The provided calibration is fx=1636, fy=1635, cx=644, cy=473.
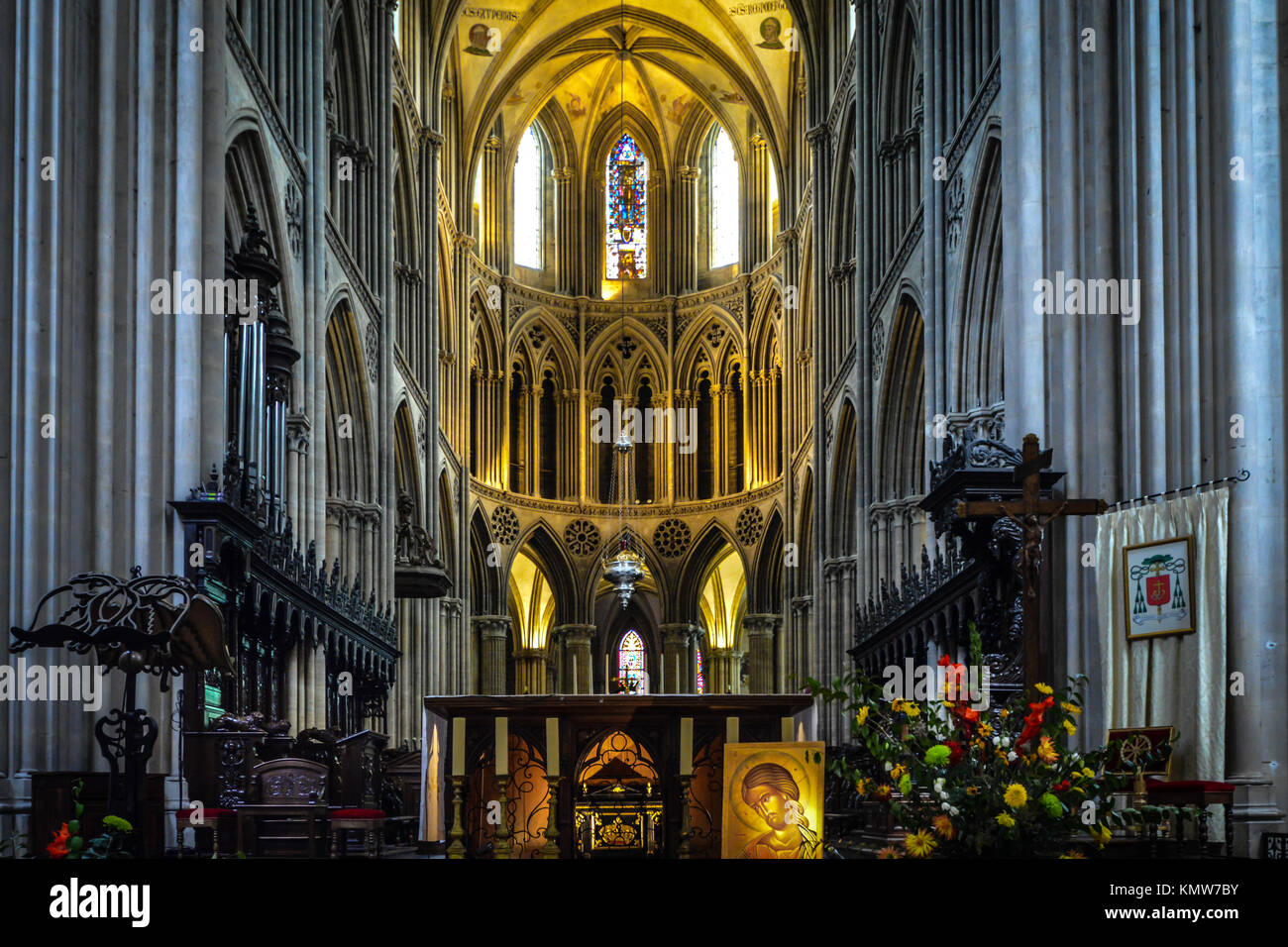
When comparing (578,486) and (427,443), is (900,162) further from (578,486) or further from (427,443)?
(578,486)

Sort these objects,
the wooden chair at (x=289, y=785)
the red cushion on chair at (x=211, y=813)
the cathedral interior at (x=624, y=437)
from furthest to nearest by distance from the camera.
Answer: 1. the wooden chair at (x=289, y=785)
2. the cathedral interior at (x=624, y=437)
3. the red cushion on chair at (x=211, y=813)

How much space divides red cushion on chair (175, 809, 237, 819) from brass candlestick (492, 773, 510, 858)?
2.11m

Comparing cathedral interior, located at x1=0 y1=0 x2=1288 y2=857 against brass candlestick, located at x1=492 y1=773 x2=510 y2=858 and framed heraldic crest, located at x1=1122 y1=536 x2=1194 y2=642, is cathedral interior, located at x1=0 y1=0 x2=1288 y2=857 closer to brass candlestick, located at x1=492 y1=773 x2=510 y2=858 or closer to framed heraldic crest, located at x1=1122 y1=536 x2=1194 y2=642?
framed heraldic crest, located at x1=1122 y1=536 x2=1194 y2=642

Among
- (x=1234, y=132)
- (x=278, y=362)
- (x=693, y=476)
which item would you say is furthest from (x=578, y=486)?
(x=1234, y=132)

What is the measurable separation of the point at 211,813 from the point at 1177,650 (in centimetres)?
762

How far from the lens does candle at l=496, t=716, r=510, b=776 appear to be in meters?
13.3

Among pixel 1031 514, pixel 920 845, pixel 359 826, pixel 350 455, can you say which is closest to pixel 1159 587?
pixel 1031 514

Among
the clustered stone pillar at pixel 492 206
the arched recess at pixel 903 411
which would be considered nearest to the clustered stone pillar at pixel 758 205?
the clustered stone pillar at pixel 492 206

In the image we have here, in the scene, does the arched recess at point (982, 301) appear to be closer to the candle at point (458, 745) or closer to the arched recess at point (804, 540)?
the candle at point (458, 745)

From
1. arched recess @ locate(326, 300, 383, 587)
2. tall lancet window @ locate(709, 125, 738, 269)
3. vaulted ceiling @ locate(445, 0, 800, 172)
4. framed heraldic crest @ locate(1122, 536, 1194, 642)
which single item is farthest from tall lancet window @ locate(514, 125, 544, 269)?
framed heraldic crest @ locate(1122, 536, 1194, 642)

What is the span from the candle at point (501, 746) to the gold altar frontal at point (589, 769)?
11 mm

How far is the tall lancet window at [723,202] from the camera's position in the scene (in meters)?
46.0

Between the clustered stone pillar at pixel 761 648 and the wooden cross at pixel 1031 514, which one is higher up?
the wooden cross at pixel 1031 514
